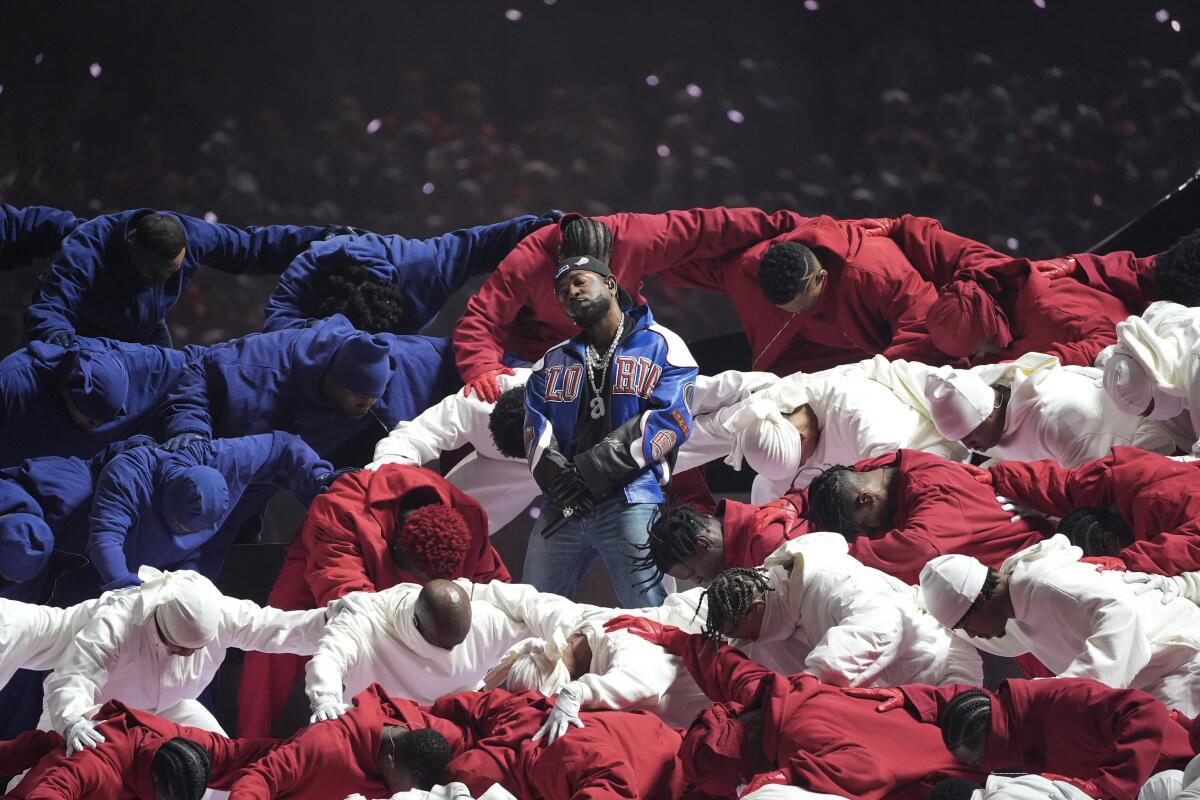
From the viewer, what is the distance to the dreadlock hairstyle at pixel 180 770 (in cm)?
345

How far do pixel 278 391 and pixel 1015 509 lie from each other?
2141mm

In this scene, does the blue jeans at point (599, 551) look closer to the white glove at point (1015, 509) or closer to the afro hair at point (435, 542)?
the afro hair at point (435, 542)

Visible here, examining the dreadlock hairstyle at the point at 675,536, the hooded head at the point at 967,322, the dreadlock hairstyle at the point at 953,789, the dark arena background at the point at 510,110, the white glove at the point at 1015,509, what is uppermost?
the dreadlock hairstyle at the point at 953,789

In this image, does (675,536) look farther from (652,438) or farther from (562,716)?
(562,716)

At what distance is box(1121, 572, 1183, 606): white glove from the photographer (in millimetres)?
3340

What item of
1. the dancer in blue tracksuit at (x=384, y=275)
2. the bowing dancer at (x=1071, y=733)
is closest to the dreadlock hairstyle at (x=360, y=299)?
the dancer in blue tracksuit at (x=384, y=275)

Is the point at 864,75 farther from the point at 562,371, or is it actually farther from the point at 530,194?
the point at 562,371

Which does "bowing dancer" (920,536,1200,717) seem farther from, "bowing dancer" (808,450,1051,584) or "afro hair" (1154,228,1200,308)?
Result: "afro hair" (1154,228,1200,308)

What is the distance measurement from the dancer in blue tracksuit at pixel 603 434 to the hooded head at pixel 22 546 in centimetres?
125

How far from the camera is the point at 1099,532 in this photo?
383 cm

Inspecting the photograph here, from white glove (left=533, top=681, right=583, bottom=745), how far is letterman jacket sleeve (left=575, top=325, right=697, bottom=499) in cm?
90

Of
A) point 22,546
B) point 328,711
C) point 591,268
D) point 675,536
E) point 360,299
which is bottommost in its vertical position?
point 22,546

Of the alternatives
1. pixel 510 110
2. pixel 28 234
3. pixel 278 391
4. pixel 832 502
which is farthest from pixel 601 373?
pixel 510 110

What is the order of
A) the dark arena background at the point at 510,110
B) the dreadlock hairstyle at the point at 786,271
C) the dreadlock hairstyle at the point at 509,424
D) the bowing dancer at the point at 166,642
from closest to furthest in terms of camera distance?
the bowing dancer at the point at 166,642, the dreadlock hairstyle at the point at 509,424, the dreadlock hairstyle at the point at 786,271, the dark arena background at the point at 510,110
